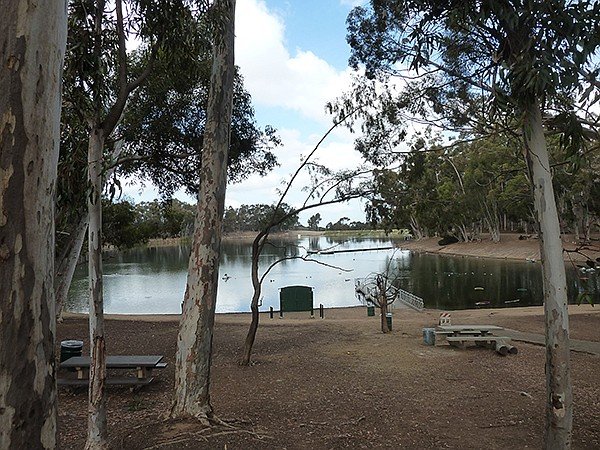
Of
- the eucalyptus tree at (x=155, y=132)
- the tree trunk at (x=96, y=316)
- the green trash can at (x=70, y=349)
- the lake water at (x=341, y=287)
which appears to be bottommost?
the lake water at (x=341, y=287)

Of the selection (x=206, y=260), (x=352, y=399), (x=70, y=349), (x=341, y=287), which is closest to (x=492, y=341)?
(x=352, y=399)

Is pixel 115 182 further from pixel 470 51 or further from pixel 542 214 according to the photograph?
pixel 470 51

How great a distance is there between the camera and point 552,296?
142 inches

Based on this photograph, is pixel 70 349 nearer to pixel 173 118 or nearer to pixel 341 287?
pixel 173 118

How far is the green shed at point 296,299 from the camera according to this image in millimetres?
14461

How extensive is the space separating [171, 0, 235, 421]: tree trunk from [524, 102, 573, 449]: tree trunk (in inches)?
104

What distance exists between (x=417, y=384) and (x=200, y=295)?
2927mm

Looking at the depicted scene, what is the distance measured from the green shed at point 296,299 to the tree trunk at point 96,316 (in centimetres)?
1112

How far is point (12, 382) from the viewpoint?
1.46 m

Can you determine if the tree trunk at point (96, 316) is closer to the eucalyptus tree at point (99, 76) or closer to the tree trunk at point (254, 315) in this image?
the eucalyptus tree at point (99, 76)

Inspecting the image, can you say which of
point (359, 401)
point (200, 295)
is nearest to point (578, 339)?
point (359, 401)

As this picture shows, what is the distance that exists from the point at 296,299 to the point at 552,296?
11204 millimetres

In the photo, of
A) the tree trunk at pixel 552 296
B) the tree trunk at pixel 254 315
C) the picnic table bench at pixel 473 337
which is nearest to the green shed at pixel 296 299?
the picnic table bench at pixel 473 337

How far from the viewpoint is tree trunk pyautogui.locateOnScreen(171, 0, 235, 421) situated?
415 centimetres
